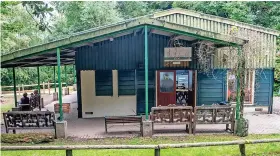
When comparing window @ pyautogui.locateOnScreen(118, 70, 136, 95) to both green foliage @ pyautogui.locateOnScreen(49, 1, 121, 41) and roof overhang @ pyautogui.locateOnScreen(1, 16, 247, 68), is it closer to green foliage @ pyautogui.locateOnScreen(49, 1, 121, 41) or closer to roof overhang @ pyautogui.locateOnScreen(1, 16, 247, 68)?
roof overhang @ pyautogui.locateOnScreen(1, 16, 247, 68)

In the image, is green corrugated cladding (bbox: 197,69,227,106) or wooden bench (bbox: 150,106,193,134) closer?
wooden bench (bbox: 150,106,193,134)

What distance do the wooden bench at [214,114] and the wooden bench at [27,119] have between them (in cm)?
482

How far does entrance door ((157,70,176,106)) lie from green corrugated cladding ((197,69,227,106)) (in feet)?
3.92

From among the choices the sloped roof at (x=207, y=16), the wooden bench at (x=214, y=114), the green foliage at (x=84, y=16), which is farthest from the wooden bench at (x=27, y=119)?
the green foliage at (x=84, y=16)

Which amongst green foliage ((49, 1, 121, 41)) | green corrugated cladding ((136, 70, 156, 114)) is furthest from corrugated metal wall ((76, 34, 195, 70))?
green foliage ((49, 1, 121, 41))

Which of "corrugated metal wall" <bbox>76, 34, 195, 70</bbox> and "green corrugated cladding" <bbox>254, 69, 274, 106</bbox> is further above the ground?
"corrugated metal wall" <bbox>76, 34, 195, 70</bbox>

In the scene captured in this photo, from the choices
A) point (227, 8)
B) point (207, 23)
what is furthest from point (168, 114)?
point (227, 8)

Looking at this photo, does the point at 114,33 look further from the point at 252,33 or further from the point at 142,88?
the point at 252,33

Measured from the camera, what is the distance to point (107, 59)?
10844mm

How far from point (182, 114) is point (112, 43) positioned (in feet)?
15.1

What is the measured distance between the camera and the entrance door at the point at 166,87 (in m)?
11.5

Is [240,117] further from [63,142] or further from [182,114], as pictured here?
[63,142]

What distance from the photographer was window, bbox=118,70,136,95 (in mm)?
11078

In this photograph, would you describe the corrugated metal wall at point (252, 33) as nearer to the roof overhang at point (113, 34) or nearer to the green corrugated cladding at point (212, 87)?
the green corrugated cladding at point (212, 87)
